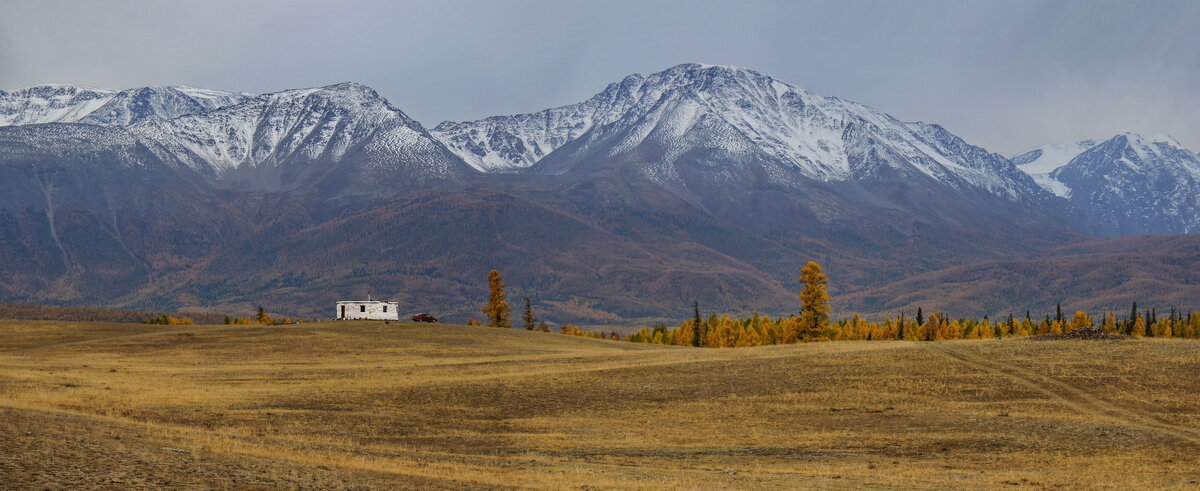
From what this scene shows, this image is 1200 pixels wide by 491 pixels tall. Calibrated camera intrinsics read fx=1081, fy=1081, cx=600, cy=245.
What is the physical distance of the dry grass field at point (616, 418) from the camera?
34.3 metres

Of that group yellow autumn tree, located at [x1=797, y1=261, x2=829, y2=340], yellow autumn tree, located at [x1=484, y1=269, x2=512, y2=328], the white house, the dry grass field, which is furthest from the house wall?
yellow autumn tree, located at [x1=797, y1=261, x2=829, y2=340]

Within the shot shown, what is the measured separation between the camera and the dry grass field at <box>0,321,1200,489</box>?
34.3 meters

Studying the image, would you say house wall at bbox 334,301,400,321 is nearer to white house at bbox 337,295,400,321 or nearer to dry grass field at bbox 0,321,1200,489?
white house at bbox 337,295,400,321

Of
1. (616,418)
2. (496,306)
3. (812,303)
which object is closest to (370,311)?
(496,306)

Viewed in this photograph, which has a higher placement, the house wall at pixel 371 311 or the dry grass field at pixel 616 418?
the house wall at pixel 371 311

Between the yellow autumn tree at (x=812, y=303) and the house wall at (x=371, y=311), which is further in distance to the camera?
the house wall at (x=371, y=311)

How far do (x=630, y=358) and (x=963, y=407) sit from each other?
1464 inches

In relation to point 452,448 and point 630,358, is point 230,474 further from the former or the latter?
point 630,358

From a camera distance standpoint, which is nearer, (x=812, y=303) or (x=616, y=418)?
(x=616, y=418)

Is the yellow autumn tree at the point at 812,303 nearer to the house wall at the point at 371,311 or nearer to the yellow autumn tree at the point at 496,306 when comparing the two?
the yellow autumn tree at the point at 496,306

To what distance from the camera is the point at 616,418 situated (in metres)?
55.8

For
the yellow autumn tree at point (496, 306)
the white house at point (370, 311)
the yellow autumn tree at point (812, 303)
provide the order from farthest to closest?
the yellow autumn tree at point (496, 306)
the white house at point (370, 311)
the yellow autumn tree at point (812, 303)

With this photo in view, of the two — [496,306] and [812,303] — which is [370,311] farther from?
[812,303]

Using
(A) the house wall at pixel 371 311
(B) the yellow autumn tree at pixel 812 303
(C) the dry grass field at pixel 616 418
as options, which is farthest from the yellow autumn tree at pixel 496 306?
(C) the dry grass field at pixel 616 418
